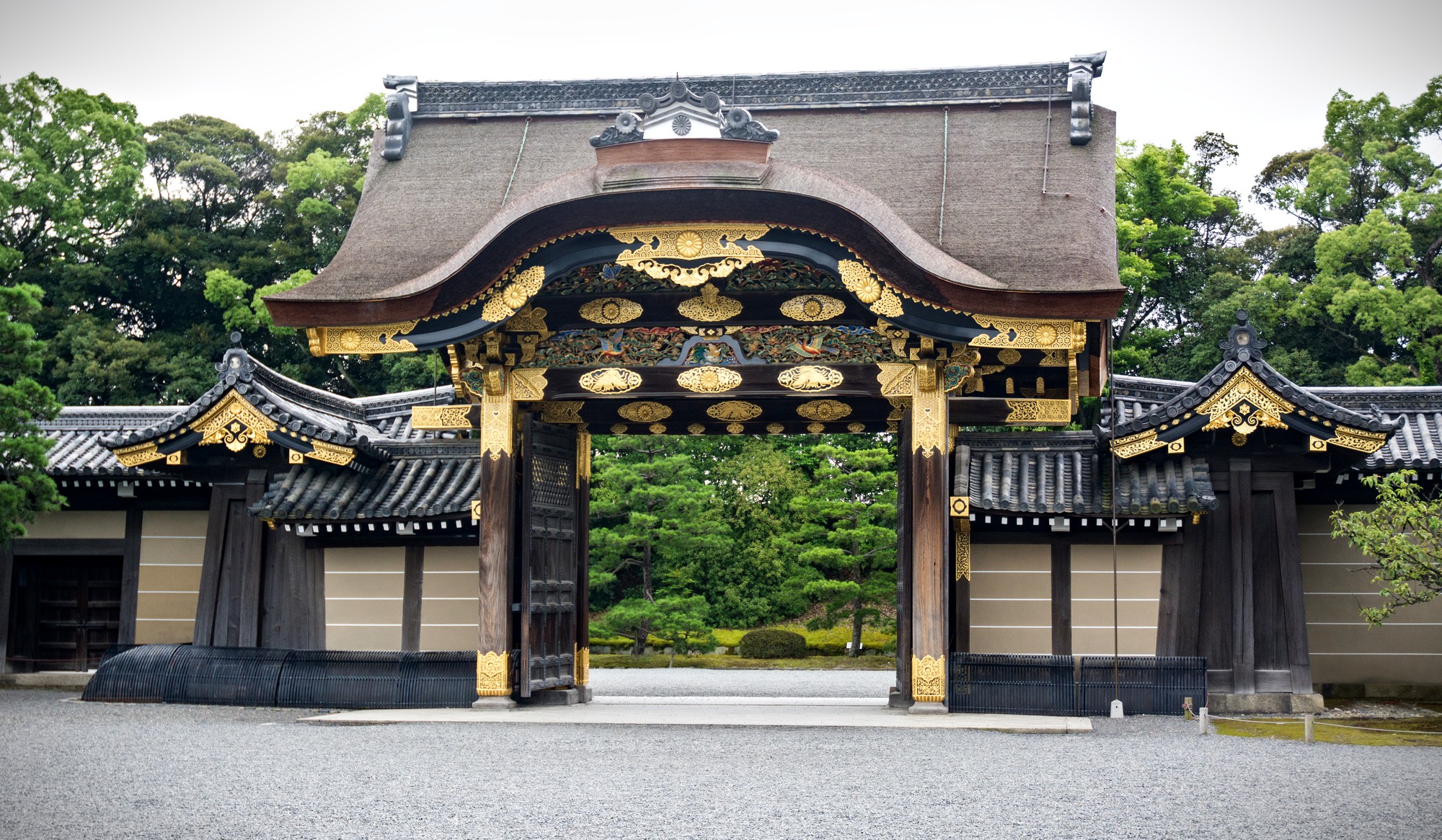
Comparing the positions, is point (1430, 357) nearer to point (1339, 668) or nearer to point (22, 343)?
→ point (1339, 668)

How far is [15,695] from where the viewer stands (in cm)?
1410

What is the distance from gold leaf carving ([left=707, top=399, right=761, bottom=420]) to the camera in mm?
12883

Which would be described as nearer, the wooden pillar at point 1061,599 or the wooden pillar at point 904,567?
the wooden pillar at point 904,567

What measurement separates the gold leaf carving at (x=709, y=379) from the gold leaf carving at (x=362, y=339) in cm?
243

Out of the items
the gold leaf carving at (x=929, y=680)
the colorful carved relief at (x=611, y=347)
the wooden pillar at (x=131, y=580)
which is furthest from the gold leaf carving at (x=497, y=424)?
the wooden pillar at (x=131, y=580)

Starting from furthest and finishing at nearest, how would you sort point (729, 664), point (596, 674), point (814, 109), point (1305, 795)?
point (729, 664), point (596, 674), point (814, 109), point (1305, 795)

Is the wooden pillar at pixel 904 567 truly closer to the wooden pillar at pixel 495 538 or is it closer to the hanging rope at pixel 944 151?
the hanging rope at pixel 944 151

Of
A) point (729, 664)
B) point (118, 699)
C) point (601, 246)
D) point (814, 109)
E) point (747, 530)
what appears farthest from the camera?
point (747, 530)

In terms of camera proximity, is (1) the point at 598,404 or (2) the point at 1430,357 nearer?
(1) the point at 598,404

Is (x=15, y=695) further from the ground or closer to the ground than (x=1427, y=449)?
closer to the ground

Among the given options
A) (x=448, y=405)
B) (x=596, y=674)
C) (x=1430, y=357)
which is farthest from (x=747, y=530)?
(x=448, y=405)

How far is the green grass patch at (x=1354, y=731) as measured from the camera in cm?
1002

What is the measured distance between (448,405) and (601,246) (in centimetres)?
268

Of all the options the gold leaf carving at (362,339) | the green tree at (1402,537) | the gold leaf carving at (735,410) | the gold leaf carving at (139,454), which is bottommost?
the green tree at (1402,537)
